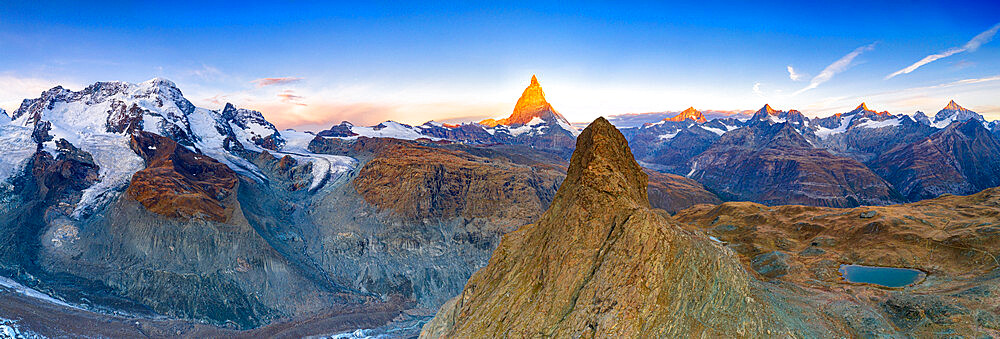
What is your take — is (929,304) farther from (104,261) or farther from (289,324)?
(104,261)

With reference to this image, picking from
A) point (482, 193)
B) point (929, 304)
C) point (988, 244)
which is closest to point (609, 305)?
point (929, 304)

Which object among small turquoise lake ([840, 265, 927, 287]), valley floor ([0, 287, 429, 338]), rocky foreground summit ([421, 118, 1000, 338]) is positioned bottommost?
valley floor ([0, 287, 429, 338])

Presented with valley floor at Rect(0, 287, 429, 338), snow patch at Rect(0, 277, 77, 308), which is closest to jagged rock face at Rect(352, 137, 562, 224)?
valley floor at Rect(0, 287, 429, 338)

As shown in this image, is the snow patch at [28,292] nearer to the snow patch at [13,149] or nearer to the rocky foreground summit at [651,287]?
the snow patch at [13,149]

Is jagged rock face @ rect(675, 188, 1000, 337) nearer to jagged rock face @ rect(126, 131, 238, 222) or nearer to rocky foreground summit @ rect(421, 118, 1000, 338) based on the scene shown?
rocky foreground summit @ rect(421, 118, 1000, 338)

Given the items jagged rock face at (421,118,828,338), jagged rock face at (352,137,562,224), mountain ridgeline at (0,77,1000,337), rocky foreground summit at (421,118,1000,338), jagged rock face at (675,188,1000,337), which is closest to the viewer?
jagged rock face at (421,118,828,338)

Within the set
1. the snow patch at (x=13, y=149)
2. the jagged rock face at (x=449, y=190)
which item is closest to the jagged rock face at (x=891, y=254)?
the jagged rock face at (x=449, y=190)
